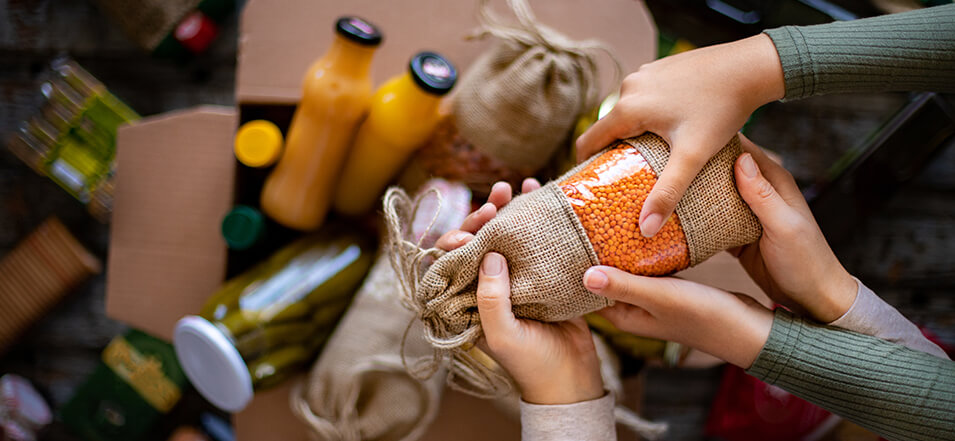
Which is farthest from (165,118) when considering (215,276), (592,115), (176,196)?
(592,115)

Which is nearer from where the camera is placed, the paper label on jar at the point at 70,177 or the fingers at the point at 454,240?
the fingers at the point at 454,240

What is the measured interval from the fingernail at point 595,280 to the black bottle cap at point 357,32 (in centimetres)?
31

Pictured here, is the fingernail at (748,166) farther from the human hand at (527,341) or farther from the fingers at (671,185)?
the human hand at (527,341)

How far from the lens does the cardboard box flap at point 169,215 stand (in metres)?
0.73

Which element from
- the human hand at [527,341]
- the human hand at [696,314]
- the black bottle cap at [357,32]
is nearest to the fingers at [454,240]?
the human hand at [527,341]

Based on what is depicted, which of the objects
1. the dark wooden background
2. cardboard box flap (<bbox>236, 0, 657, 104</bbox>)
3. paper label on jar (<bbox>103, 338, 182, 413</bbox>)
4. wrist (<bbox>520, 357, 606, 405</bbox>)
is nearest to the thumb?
wrist (<bbox>520, 357, 606, 405</bbox>)

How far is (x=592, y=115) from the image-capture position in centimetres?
65

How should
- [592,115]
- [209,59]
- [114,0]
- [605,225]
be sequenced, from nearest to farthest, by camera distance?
[605,225], [592,115], [114,0], [209,59]

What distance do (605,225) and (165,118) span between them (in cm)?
61

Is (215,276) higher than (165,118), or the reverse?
(165,118)

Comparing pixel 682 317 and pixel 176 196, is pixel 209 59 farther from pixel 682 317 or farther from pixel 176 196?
pixel 682 317

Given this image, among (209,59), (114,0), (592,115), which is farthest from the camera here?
(209,59)

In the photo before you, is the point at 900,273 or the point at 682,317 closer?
the point at 682,317

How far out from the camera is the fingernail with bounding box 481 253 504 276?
44 centimetres
